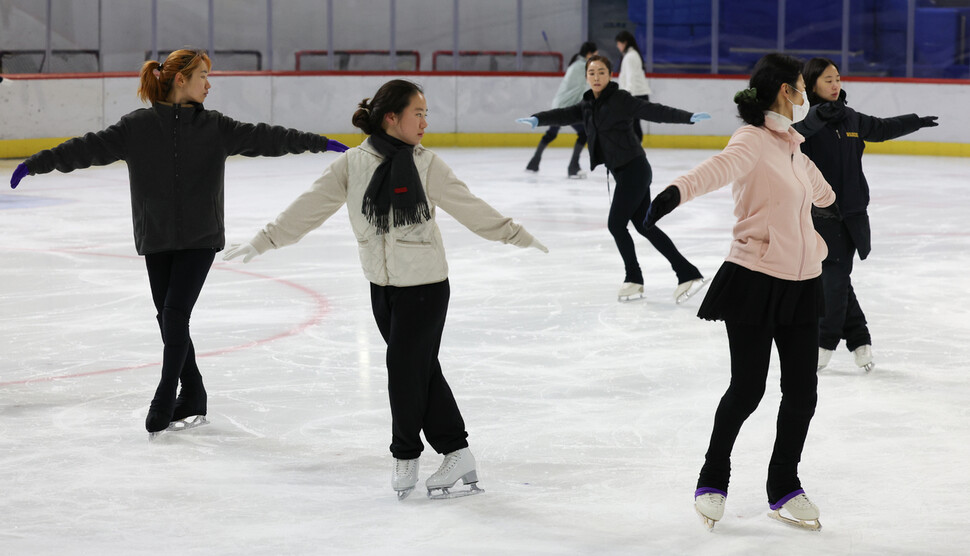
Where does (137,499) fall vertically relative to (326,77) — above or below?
below

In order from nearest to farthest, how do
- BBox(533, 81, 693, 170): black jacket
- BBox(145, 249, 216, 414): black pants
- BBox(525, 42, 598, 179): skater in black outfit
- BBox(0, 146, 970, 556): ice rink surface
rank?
BBox(0, 146, 970, 556): ice rink surface
BBox(145, 249, 216, 414): black pants
BBox(533, 81, 693, 170): black jacket
BBox(525, 42, 598, 179): skater in black outfit

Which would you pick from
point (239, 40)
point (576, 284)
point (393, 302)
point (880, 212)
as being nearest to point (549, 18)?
point (239, 40)

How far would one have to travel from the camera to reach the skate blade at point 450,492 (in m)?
3.93

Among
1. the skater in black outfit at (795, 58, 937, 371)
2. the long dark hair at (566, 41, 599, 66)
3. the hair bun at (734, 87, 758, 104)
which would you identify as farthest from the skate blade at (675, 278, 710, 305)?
the long dark hair at (566, 41, 599, 66)

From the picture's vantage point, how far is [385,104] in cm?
376

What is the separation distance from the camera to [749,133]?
3598mm

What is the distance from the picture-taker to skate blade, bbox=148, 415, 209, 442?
4.62m

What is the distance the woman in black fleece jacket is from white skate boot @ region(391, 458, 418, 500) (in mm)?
1083

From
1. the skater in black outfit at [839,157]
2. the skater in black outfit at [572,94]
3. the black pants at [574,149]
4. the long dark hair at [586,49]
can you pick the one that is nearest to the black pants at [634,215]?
the skater in black outfit at [839,157]

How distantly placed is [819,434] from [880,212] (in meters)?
6.94

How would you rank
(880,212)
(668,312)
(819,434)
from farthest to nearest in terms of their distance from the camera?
(880,212) < (668,312) < (819,434)

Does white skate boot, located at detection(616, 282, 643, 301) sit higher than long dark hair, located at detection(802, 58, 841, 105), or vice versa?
long dark hair, located at detection(802, 58, 841, 105)

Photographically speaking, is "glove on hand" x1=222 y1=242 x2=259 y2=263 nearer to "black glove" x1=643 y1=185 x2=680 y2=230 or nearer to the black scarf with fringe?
the black scarf with fringe

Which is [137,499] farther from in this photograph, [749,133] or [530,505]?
[749,133]
